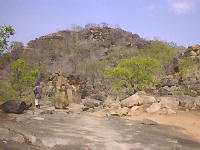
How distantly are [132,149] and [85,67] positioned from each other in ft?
106

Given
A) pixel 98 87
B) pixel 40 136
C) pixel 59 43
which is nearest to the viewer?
pixel 40 136

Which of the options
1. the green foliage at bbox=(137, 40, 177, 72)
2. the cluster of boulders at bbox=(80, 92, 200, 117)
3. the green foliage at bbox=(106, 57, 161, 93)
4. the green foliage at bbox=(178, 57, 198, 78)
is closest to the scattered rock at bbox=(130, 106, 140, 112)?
the cluster of boulders at bbox=(80, 92, 200, 117)

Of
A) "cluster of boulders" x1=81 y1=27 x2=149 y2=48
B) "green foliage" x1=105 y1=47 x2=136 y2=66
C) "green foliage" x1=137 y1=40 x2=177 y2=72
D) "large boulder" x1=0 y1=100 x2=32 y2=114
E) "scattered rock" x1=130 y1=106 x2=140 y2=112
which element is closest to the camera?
"large boulder" x1=0 y1=100 x2=32 y2=114

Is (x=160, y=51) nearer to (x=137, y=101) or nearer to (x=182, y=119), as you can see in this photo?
(x=137, y=101)

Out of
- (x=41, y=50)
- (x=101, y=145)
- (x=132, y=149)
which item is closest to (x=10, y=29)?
(x=101, y=145)

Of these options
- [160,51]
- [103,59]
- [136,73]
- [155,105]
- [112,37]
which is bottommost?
[155,105]

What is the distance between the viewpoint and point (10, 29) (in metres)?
7.33

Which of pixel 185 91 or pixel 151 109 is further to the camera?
pixel 185 91

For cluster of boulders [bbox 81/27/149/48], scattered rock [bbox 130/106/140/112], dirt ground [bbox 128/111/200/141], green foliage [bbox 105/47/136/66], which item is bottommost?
dirt ground [bbox 128/111/200/141]

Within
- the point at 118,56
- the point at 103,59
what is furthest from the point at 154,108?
the point at 103,59

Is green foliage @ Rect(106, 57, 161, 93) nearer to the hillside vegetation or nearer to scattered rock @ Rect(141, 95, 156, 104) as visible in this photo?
the hillside vegetation

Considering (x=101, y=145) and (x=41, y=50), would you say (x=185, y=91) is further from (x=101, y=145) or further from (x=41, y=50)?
(x=41, y=50)

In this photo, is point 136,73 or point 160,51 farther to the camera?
point 160,51

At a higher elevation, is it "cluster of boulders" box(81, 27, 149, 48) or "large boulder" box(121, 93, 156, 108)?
"cluster of boulders" box(81, 27, 149, 48)
